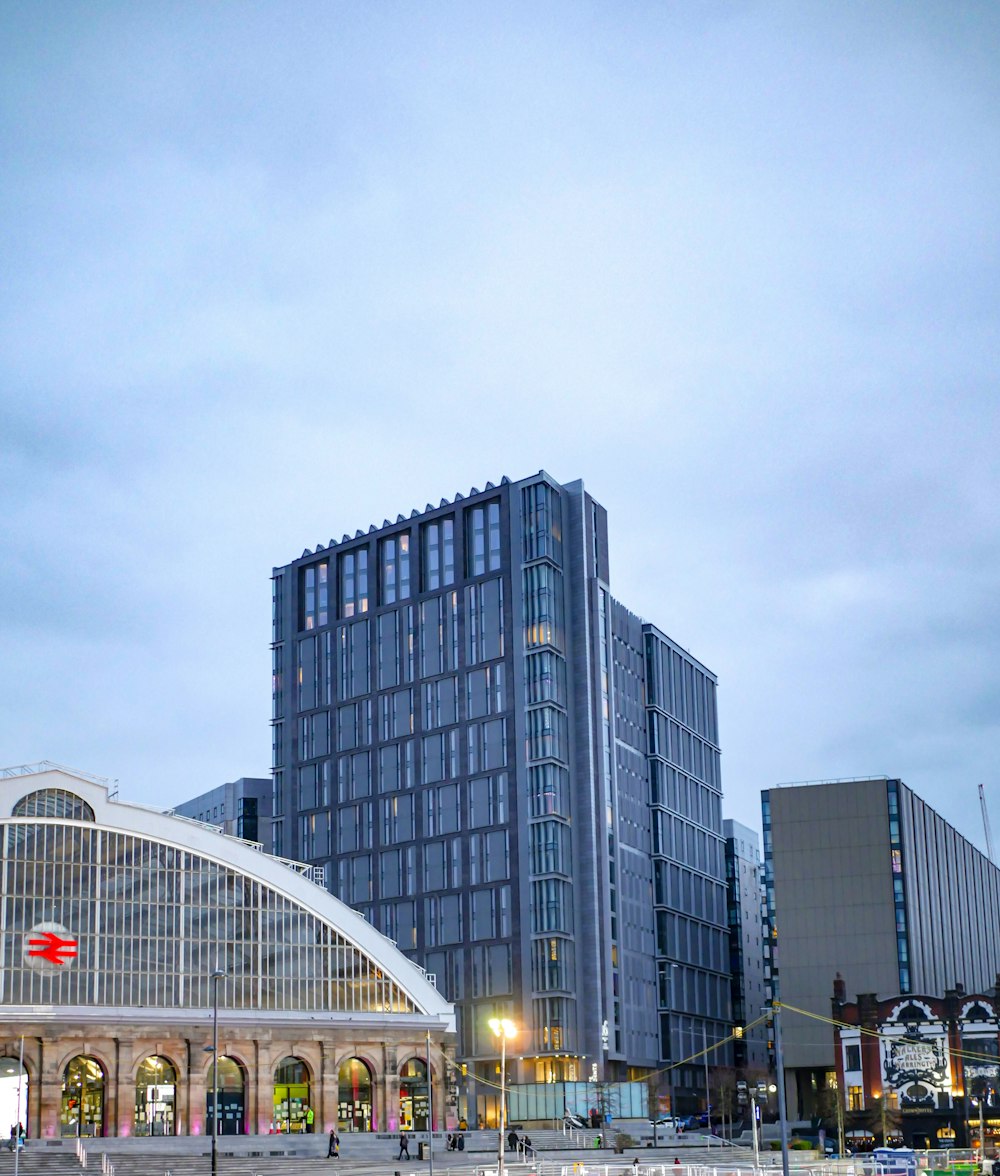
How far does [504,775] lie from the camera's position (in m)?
142

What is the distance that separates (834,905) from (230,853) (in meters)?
77.5

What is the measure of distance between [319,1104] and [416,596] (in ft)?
210

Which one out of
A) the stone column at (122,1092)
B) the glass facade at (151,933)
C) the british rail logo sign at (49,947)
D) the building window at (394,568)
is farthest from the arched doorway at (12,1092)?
the building window at (394,568)

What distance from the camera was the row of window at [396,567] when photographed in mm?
149250

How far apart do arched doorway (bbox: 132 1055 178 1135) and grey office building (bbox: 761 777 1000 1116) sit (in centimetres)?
7542

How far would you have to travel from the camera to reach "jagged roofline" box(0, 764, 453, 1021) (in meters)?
91.4

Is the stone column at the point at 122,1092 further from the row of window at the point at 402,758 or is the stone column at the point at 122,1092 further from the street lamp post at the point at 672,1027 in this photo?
the street lamp post at the point at 672,1027

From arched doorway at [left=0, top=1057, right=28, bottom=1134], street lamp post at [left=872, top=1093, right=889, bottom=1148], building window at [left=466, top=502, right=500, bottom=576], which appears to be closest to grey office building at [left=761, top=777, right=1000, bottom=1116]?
street lamp post at [left=872, top=1093, right=889, bottom=1148]

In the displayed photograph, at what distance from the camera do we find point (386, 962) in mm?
101688

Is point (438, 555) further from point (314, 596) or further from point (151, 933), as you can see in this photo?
point (151, 933)

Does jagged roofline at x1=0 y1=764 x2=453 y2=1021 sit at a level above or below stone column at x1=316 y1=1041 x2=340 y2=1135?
above

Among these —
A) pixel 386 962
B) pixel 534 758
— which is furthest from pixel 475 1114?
pixel 386 962

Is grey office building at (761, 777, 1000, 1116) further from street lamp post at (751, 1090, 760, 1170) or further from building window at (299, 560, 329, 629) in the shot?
street lamp post at (751, 1090, 760, 1170)

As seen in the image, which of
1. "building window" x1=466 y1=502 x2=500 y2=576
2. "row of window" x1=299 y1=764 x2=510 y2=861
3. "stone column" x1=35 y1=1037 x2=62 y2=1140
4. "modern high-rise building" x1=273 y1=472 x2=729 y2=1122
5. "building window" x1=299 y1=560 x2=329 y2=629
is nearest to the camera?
"stone column" x1=35 y1=1037 x2=62 y2=1140
